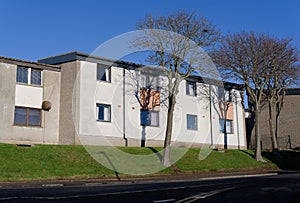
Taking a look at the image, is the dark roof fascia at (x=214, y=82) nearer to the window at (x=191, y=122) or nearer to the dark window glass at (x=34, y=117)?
the window at (x=191, y=122)

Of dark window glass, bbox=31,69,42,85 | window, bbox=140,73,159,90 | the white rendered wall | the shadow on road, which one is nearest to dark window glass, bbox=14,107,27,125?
the white rendered wall

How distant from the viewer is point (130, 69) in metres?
37.1

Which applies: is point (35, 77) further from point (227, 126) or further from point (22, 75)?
point (227, 126)

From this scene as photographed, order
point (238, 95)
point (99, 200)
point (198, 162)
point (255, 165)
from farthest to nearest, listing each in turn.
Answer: point (238, 95) < point (255, 165) < point (198, 162) < point (99, 200)

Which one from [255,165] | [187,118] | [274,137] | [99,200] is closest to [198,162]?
[255,165]

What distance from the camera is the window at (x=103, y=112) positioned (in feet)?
114

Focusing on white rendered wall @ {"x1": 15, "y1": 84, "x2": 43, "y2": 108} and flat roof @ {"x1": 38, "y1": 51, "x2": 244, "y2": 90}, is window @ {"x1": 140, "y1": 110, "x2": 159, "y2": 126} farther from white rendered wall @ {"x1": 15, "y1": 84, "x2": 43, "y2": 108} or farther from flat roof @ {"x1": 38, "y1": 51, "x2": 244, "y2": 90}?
white rendered wall @ {"x1": 15, "y1": 84, "x2": 43, "y2": 108}

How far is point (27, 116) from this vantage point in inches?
1299

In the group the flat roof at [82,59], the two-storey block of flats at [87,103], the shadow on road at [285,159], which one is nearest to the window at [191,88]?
the two-storey block of flats at [87,103]

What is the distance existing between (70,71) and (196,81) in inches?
527

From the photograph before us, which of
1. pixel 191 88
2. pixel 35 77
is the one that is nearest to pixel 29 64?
pixel 35 77

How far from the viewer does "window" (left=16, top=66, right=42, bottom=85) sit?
33.0 m

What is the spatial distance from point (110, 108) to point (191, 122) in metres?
9.83

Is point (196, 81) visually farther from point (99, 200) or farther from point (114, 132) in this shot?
point (99, 200)
